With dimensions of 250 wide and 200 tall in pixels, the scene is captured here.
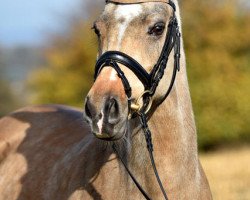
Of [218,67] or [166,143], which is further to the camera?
[218,67]

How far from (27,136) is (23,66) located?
288ft

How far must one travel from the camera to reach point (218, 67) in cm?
2602

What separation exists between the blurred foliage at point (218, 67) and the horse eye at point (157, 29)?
65.2 ft

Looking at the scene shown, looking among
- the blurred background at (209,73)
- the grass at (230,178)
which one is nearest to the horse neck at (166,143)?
the grass at (230,178)

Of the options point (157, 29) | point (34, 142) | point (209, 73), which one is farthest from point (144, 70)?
point (209, 73)

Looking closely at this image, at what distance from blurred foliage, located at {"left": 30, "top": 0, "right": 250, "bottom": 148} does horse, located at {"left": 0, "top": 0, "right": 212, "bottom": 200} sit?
63.6ft

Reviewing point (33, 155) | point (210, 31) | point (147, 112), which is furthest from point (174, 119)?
point (210, 31)

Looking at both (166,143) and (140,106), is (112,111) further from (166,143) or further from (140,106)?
(166,143)

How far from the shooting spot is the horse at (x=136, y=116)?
383cm

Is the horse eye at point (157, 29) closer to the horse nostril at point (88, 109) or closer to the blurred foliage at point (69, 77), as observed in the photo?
the horse nostril at point (88, 109)

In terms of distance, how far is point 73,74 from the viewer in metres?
28.6

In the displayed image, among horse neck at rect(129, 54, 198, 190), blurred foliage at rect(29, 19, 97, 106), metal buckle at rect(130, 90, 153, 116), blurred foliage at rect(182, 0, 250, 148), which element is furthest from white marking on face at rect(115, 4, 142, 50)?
blurred foliage at rect(29, 19, 97, 106)

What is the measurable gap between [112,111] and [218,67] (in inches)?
891

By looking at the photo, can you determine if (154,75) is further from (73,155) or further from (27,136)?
(27,136)
